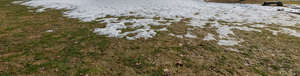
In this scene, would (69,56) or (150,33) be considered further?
(150,33)

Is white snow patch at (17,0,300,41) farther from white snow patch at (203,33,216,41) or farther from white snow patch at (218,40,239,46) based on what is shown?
white snow patch at (203,33,216,41)

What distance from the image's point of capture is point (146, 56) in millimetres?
5109

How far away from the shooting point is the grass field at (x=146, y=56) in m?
4.21

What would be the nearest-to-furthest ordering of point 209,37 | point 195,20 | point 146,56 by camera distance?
point 146,56 < point 209,37 < point 195,20

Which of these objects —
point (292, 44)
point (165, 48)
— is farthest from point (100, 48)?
point (292, 44)

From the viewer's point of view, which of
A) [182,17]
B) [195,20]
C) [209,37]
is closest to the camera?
[209,37]

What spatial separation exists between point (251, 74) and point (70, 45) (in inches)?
245

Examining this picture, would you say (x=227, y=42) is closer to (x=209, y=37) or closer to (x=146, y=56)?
(x=209, y=37)

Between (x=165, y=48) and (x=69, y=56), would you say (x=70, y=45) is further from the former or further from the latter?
(x=165, y=48)

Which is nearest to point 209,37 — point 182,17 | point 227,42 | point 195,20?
point 227,42

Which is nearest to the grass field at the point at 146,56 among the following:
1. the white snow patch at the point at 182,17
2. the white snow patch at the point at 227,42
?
the white snow patch at the point at 227,42

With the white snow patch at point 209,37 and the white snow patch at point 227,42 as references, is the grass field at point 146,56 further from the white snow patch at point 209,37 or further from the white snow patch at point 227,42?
the white snow patch at point 209,37

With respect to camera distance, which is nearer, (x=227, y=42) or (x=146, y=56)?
(x=146, y=56)

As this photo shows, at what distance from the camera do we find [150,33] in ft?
25.3
